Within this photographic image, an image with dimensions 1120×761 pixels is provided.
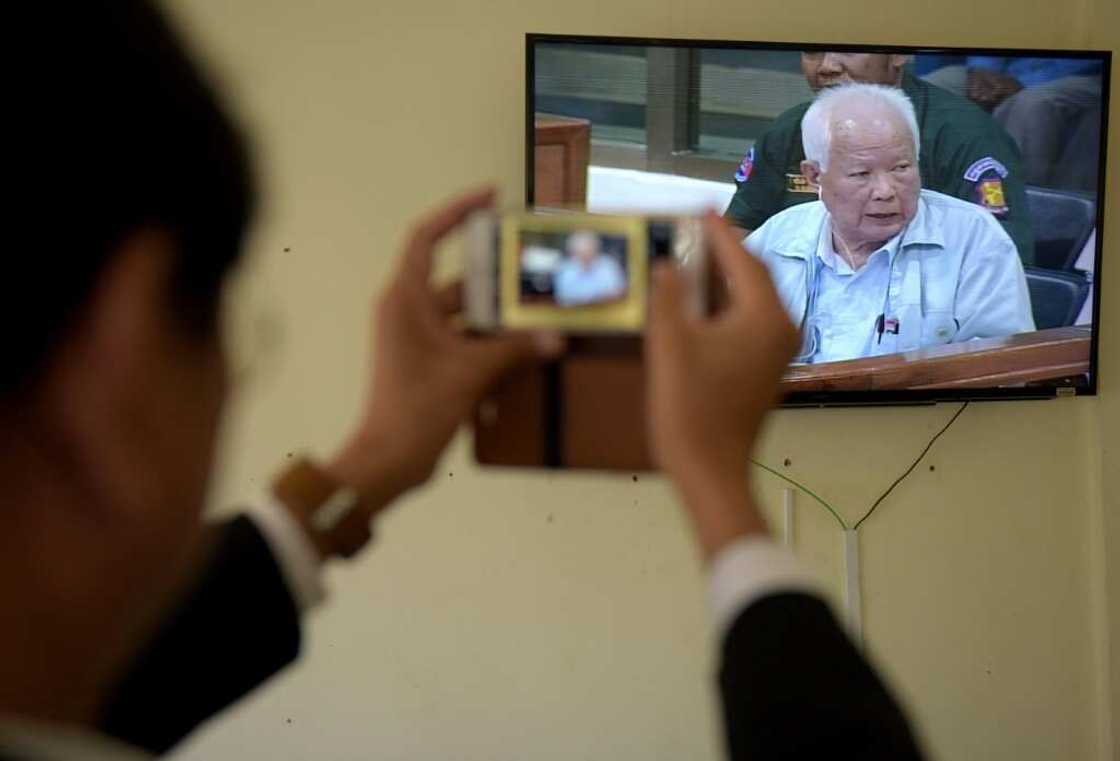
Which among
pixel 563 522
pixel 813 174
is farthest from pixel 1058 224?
pixel 563 522

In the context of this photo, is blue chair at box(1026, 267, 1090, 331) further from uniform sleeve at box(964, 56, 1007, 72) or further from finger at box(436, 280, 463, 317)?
finger at box(436, 280, 463, 317)

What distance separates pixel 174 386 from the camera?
525 millimetres

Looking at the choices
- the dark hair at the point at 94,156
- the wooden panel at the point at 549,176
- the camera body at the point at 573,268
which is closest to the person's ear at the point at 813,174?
the wooden panel at the point at 549,176

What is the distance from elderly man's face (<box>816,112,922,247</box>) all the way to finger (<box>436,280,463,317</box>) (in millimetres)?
1196

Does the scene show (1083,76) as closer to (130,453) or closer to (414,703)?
(414,703)

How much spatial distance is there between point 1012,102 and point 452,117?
1057 millimetres

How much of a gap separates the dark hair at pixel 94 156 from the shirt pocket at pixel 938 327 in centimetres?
163

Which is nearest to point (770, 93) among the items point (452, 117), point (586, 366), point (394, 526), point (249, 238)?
point (452, 117)

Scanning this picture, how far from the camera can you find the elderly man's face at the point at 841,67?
1.87m

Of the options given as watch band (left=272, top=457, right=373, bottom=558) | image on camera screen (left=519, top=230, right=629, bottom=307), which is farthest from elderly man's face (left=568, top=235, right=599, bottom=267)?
watch band (left=272, top=457, right=373, bottom=558)

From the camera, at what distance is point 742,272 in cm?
70

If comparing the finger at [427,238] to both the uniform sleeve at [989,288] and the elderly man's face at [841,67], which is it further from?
the uniform sleeve at [989,288]

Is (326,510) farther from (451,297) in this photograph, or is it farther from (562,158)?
(562,158)

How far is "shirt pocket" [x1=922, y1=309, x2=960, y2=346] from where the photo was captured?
1.90 meters
